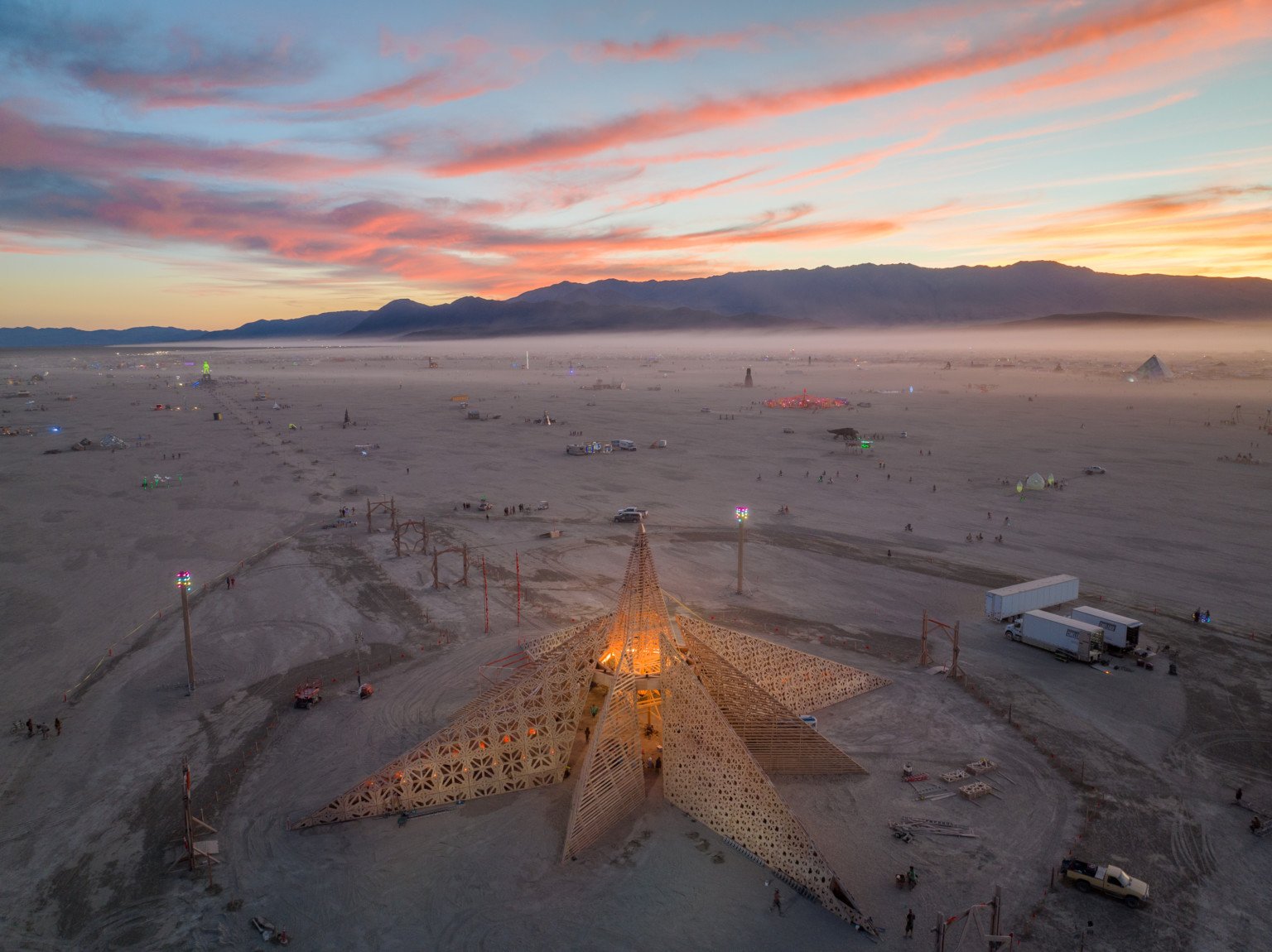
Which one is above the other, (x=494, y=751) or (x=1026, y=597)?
(x=1026, y=597)

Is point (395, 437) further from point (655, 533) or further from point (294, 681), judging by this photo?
point (294, 681)

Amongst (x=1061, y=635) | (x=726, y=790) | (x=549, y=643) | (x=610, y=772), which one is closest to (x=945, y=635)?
(x=1061, y=635)

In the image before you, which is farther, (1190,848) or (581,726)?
(581,726)

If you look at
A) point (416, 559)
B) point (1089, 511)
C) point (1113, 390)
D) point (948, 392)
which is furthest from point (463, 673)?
point (1113, 390)

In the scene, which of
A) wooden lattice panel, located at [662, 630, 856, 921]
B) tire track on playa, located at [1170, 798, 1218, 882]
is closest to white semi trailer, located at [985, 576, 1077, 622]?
tire track on playa, located at [1170, 798, 1218, 882]

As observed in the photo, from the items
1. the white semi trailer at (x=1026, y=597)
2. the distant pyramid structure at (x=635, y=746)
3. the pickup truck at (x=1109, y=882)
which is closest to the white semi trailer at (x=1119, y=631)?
the white semi trailer at (x=1026, y=597)

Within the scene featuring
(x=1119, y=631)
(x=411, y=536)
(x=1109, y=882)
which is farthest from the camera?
(x=411, y=536)

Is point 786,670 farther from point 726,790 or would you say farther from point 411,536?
point 411,536

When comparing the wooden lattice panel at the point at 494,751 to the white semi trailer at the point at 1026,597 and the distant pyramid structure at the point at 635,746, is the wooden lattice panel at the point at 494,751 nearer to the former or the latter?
the distant pyramid structure at the point at 635,746

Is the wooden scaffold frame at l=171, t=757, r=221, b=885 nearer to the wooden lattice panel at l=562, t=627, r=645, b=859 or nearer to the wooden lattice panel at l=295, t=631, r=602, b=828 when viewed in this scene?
the wooden lattice panel at l=295, t=631, r=602, b=828
